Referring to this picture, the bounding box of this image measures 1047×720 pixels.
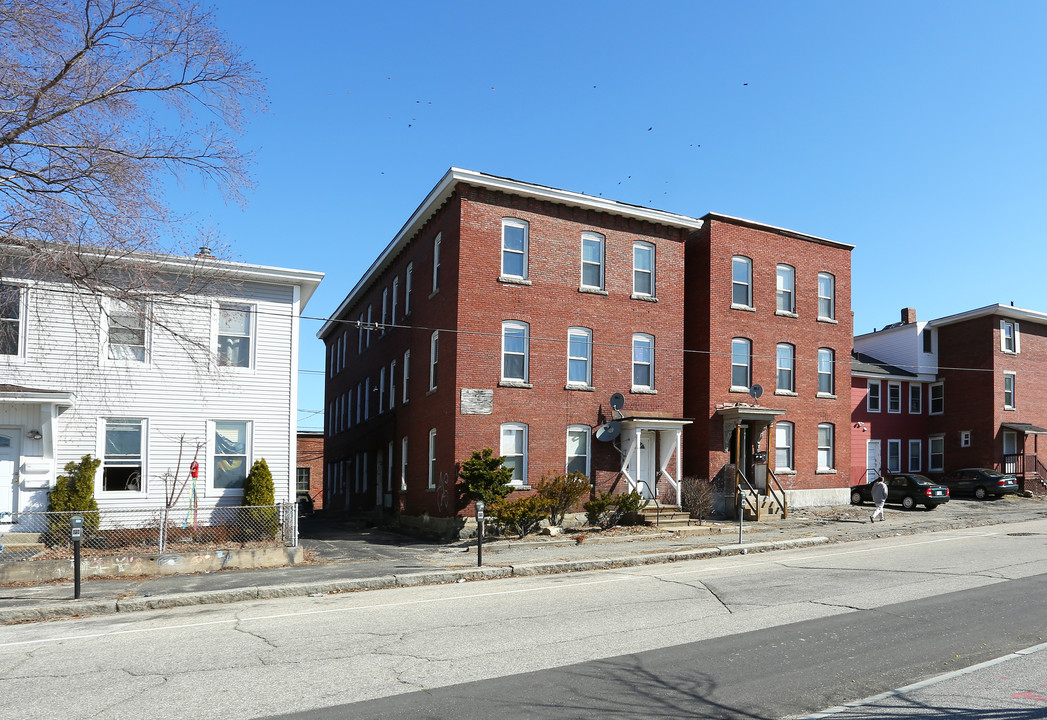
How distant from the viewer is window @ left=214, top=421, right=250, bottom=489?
19.7 m

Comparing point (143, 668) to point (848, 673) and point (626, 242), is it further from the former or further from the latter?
point (626, 242)

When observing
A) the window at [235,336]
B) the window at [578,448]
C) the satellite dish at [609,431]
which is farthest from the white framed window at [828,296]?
the window at [235,336]

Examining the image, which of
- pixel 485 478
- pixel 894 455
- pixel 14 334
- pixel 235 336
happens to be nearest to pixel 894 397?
pixel 894 455

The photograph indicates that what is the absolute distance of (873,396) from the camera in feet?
131

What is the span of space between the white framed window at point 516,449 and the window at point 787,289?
38.8 feet

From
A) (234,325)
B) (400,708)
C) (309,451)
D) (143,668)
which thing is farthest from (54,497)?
(309,451)

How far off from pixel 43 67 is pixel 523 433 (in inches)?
584

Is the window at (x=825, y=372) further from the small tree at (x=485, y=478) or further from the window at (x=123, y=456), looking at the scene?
the window at (x=123, y=456)

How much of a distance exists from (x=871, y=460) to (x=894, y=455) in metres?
1.98

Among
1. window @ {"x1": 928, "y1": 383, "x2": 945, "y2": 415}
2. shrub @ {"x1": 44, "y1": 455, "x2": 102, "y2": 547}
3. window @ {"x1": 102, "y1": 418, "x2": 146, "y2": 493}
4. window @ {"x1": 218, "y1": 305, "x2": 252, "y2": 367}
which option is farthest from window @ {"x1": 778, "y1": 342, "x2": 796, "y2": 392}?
shrub @ {"x1": 44, "y1": 455, "x2": 102, "y2": 547}

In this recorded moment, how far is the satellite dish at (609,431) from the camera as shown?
2367cm

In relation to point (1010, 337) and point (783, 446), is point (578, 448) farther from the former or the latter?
point (1010, 337)

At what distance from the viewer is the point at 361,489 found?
3466 centimetres

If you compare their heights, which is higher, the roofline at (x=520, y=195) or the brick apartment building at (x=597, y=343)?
the roofline at (x=520, y=195)
